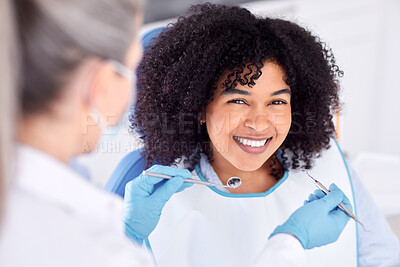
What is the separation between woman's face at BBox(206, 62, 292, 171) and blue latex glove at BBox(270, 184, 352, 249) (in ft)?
0.70

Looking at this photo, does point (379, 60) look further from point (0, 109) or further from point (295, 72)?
point (0, 109)

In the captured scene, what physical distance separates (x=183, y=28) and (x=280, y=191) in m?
0.55

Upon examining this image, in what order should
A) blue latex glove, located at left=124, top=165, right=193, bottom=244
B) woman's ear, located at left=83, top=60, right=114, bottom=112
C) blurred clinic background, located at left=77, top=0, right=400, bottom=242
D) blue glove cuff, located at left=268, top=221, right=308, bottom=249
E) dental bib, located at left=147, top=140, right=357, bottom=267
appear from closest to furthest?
woman's ear, located at left=83, top=60, right=114, bottom=112, blue glove cuff, located at left=268, top=221, right=308, bottom=249, blue latex glove, located at left=124, top=165, right=193, bottom=244, dental bib, located at left=147, top=140, right=357, bottom=267, blurred clinic background, located at left=77, top=0, right=400, bottom=242

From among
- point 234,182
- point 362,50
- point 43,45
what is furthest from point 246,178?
point 362,50

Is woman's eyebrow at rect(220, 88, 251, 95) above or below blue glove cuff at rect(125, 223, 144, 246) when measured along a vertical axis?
above

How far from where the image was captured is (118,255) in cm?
69

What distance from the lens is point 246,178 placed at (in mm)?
1469

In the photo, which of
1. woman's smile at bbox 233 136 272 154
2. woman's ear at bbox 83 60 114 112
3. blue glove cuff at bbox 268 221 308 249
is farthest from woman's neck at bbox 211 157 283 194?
woman's ear at bbox 83 60 114 112

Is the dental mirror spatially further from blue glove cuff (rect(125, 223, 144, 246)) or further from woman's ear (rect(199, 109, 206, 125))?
blue glove cuff (rect(125, 223, 144, 246))

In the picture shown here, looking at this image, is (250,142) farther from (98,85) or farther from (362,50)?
(362,50)

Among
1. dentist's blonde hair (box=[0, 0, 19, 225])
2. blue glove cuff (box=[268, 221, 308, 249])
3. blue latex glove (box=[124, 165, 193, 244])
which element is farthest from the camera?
blue latex glove (box=[124, 165, 193, 244])

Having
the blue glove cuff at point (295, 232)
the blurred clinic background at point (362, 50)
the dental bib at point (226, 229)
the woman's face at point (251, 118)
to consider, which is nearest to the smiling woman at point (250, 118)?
the woman's face at point (251, 118)

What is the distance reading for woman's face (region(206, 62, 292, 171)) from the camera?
1308 mm

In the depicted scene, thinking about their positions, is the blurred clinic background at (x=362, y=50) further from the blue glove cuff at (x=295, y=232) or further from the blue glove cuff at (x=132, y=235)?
the blue glove cuff at (x=295, y=232)
